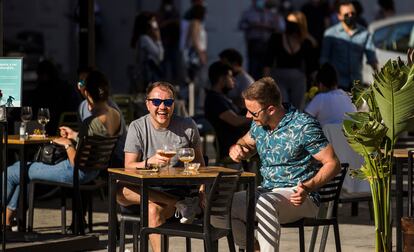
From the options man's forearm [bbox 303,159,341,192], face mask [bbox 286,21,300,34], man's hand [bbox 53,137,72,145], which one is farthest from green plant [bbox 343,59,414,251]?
face mask [bbox 286,21,300,34]

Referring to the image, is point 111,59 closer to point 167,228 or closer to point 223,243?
point 223,243

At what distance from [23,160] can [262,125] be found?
2.61 m

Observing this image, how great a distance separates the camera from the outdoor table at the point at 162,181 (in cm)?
912

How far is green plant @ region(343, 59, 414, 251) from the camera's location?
9.22m

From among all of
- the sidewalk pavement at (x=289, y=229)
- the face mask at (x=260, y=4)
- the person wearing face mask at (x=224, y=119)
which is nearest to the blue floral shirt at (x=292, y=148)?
the sidewalk pavement at (x=289, y=229)

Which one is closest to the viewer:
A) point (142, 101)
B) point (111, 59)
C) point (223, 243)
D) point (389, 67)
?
point (389, 67)

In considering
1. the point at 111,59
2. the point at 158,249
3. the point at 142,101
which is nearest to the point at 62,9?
the point at 111,59

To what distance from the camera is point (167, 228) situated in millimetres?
9219

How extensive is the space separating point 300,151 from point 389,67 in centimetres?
85

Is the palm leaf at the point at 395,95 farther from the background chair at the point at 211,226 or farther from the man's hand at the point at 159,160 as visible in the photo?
the man's hand at the point at 159,160

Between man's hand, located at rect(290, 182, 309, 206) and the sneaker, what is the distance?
696 millimetres

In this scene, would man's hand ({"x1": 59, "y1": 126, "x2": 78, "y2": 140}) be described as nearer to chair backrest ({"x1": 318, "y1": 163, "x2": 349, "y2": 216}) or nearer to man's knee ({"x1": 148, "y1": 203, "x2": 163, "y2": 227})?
man's knee ({"x1": 148, "y1": 203, "x2": 163, "y2": 227})

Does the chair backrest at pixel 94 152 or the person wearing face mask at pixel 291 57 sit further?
the person wearing face mask at pixel 291 57

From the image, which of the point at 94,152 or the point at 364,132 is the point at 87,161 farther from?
the point at 364,132
